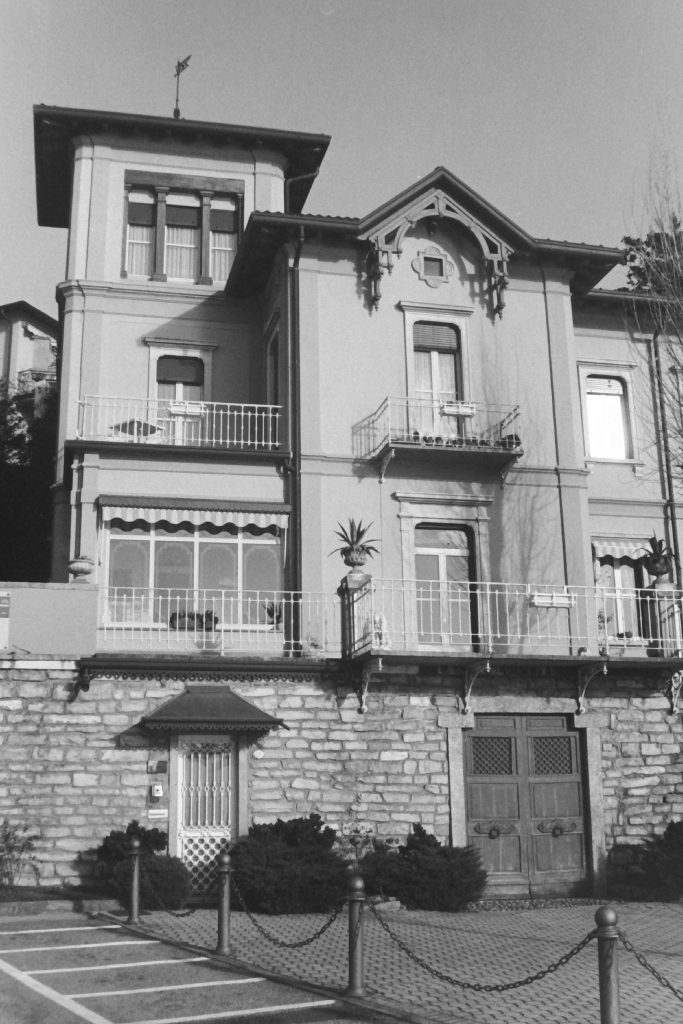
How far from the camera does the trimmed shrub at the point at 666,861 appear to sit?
16391 millimetres

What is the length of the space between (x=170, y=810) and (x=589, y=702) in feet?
22.5

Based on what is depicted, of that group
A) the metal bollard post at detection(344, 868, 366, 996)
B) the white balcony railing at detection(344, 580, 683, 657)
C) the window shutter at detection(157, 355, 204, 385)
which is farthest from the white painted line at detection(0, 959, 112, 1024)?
the window shutter at detection(157, 355, 204, 385)

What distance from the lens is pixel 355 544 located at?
1803cm

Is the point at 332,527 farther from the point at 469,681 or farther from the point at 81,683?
the point at 81,683

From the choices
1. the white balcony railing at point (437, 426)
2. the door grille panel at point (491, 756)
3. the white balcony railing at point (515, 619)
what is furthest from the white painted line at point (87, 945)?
the white balcony railing at point (437, 426)

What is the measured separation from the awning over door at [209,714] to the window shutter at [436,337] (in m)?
8.25

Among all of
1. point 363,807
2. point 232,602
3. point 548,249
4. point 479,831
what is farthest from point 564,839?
point 548,249

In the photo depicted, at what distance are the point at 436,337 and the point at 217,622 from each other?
22.8 ft

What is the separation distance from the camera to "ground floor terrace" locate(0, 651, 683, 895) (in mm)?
15547

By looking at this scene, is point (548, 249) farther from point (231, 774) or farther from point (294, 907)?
point (294, 907)

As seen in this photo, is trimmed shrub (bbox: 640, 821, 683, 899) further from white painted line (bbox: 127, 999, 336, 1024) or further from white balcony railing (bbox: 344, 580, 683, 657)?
white painted line (bbox: 127, 999, 336, 1024)

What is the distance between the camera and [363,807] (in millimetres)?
16266

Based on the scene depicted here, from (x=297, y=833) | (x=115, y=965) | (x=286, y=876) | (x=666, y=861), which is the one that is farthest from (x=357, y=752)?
(x=115, y=965)

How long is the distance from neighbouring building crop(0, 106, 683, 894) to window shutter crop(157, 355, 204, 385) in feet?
0.16
